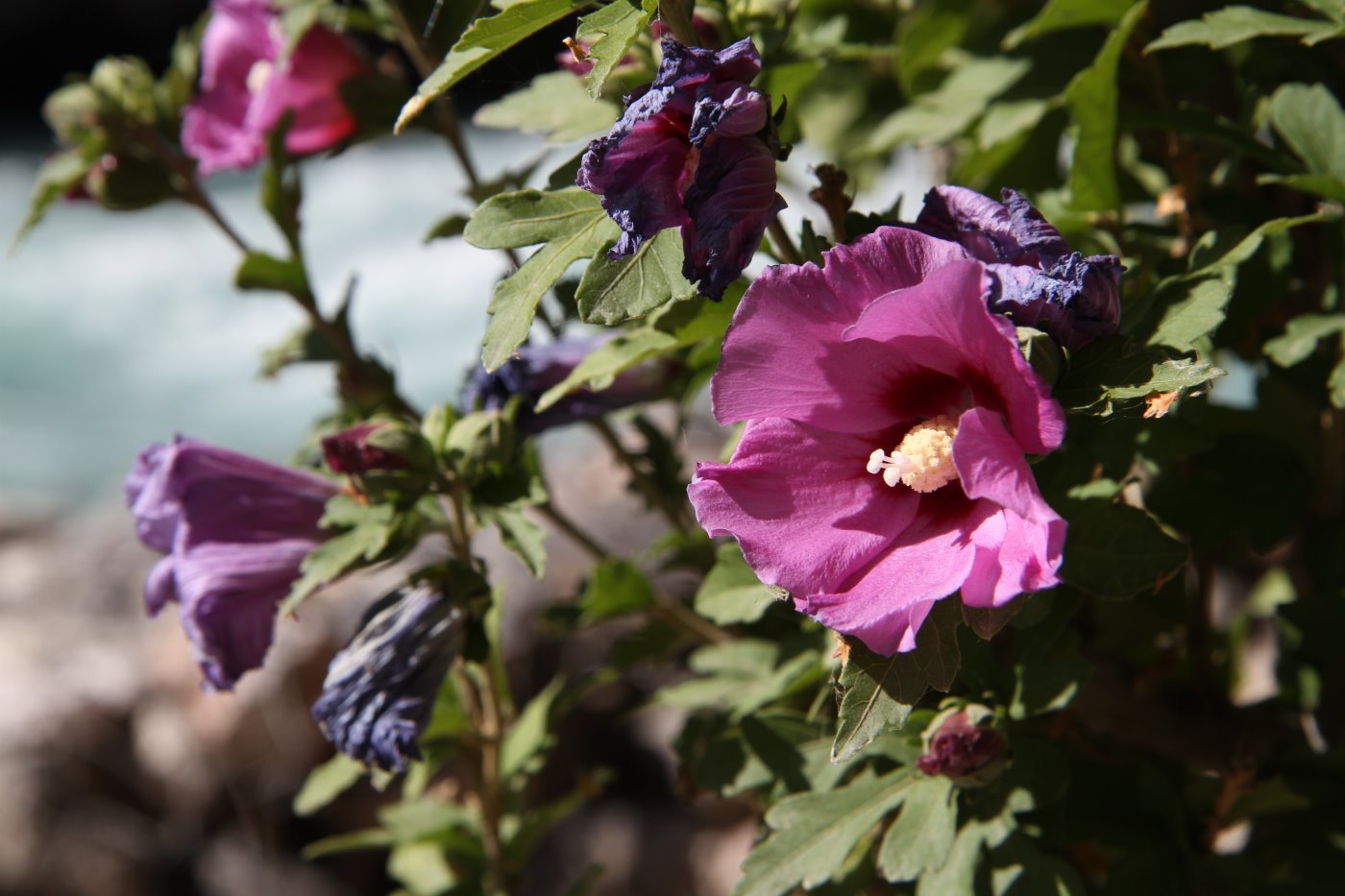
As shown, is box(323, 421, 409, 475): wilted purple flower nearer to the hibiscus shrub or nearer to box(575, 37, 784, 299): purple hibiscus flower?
the hibiscus shrub

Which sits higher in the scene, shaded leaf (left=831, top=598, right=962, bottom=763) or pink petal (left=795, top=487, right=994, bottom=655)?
pink petal (left=795, top=487, right=994, bottom=655)

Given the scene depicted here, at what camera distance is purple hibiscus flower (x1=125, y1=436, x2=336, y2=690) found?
82cm

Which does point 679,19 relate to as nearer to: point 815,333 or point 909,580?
point 815,333

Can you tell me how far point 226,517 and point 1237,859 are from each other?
74 centimetres

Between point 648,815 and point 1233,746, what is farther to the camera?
point 648,815

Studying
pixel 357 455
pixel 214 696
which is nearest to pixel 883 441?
pixel 357 455

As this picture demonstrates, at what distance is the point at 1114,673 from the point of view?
3.59 ft

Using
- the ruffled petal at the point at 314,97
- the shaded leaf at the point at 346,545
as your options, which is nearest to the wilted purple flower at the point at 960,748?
the shaded leaf at the point at 346,545

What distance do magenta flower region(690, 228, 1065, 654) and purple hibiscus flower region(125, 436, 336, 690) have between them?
38 centimetres

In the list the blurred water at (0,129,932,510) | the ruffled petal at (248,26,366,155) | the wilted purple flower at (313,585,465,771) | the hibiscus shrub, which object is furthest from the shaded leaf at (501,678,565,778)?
the blurred water at (0,129,932,510)

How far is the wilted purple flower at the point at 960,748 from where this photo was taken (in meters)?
0.72

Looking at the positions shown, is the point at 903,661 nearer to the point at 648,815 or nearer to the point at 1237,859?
the point at 1237,859

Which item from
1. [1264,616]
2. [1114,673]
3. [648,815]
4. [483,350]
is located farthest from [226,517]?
[648,815]

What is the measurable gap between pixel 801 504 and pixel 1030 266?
0.15 m
